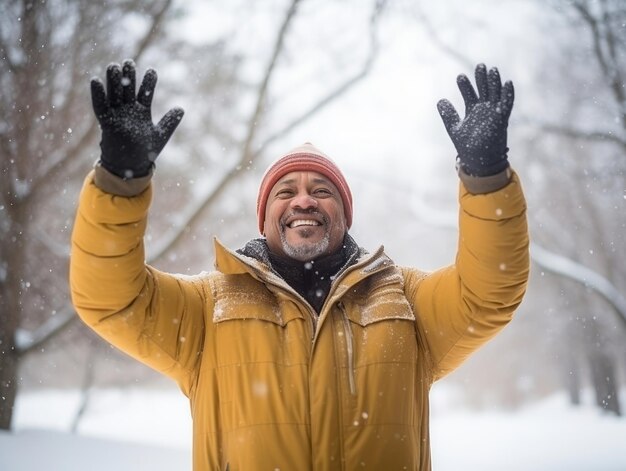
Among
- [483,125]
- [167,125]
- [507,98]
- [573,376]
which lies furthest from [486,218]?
[573,376]

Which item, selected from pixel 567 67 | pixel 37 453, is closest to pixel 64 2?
pixel 37 453

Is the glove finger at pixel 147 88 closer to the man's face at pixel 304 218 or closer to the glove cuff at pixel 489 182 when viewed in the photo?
the man's face at pixel 304 218

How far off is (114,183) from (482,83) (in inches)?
49.9

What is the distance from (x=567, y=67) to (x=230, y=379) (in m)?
10.3

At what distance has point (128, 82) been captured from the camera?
5.82ft

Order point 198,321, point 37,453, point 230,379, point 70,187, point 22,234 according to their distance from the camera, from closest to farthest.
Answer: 1. point 230,379
2. point 198,321
3. point 37,453
4. point 22,234
5. point 70,187

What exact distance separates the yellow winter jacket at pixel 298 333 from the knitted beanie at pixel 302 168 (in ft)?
1.90

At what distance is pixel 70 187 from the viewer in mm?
7879

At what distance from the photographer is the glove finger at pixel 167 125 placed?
5.95 ft

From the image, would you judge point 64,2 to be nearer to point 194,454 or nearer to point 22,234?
point 22,234

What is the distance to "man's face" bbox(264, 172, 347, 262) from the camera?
227 cm

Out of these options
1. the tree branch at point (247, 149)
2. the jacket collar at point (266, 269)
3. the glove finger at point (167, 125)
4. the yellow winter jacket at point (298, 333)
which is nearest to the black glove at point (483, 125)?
the yellow winter jacket at point (298, 333)

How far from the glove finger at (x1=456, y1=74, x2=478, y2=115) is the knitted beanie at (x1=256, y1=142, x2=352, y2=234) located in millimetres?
788

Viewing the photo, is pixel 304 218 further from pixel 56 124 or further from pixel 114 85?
pixel 56 124
